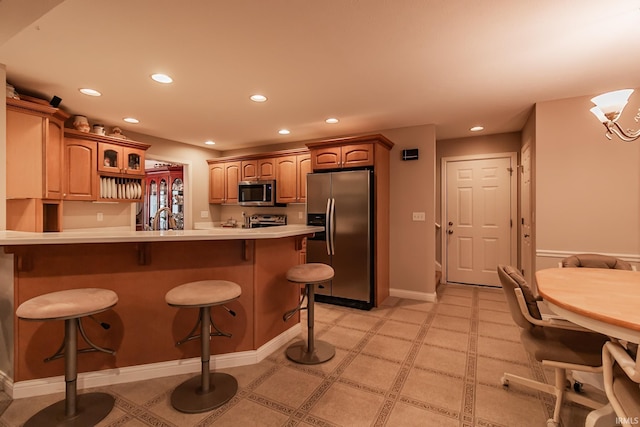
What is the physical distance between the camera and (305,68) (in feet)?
7.95

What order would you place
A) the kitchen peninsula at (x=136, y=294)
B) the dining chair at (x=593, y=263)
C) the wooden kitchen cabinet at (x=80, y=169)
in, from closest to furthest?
1. the kitchen peninsula at (x=136, y=294)
2. the dining chair at (x=593, y=263)
3. the wooden kitchen cabinet at (x=80, y=169)

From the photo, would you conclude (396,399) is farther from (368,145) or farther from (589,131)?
(589,131)

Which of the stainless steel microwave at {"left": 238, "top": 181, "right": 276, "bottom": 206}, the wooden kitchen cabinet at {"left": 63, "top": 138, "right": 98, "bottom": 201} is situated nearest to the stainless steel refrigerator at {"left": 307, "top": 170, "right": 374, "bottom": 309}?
the stainless steel microwave at {"left": 238, "top": 181, "right": 276, "bottom": 206}

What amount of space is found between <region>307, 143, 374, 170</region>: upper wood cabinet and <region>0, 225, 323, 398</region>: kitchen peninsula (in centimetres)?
172

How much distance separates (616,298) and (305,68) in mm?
2493

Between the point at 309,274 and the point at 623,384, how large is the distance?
180 centimetres

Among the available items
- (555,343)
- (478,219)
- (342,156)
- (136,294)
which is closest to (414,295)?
(478,219)

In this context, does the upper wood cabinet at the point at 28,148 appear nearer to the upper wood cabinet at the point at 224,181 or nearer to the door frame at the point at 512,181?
the upper wood cabinet at the point at 224,181

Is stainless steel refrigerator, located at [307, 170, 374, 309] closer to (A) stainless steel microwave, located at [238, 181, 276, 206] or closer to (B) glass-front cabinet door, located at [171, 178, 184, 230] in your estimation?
(A) stainless steel microwave, located at [238, 181, 276, 206]

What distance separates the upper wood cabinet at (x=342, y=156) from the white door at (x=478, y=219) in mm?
1830

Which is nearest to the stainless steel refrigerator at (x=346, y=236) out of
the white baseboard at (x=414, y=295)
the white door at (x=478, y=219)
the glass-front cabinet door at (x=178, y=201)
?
the white baseboard at (x=414, y=295)

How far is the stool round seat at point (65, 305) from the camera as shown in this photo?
149cm

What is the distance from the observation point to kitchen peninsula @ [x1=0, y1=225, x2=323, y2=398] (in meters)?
1.90

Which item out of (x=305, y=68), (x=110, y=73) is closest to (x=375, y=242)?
(x=305, y=68)
